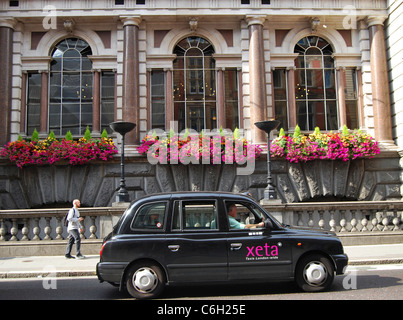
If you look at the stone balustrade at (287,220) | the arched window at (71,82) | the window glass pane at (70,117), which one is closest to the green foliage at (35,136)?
the window glass pane at (70,117)

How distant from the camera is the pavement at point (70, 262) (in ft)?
30.9

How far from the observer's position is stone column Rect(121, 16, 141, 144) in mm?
16156

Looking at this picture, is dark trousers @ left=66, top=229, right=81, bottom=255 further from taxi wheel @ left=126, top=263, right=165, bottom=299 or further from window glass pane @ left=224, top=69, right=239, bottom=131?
window glass pane @ left=224, top=69, right=239, bottom=131

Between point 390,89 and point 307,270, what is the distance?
41.0ft

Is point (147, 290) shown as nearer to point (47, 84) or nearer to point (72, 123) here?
point (72, 123)

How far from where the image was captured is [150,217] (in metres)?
7.30

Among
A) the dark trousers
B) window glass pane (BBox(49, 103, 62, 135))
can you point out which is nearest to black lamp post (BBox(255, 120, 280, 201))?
the dark trousers

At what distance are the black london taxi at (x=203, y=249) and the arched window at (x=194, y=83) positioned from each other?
10.0 meters

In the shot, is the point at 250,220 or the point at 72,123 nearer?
the point at 250,220

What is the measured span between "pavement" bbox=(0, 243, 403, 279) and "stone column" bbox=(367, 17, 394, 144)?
5.97 metres

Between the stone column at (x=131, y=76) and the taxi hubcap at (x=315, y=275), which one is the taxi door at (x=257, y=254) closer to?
the taxi hubcap at (x=315, y=275)

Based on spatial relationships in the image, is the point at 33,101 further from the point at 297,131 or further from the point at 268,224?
the point at 268,224

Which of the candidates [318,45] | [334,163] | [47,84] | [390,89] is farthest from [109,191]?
[390,89]
